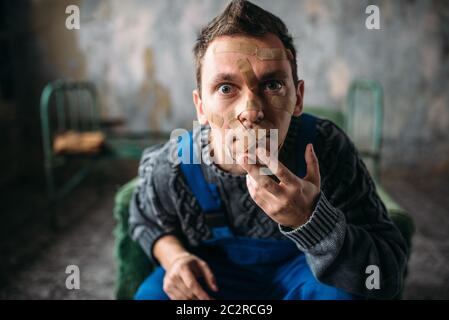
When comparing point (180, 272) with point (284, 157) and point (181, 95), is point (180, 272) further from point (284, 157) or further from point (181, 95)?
point (181, 95)

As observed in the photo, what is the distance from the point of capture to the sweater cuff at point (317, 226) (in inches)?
27.7

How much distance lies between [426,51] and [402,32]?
24cm

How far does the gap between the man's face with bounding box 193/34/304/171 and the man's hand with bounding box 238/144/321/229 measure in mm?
73

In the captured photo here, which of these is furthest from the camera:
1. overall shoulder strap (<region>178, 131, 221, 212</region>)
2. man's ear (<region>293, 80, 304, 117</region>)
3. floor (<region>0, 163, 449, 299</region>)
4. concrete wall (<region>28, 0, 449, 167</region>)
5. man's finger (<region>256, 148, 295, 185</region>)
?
concrete wall (<region>28, 0, 449, 167</region>)

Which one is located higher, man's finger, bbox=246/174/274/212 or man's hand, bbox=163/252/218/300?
man's finger, bbox=246/174/274/212

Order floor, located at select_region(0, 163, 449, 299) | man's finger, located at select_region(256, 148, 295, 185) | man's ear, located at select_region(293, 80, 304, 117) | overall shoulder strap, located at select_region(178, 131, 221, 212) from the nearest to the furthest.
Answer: man's finger, located at select_region(256, 148, 295, 185)
man's ear, located at select_region(293, 80, 304, 117)
overall shoulder strap, located at select_region(178, 131, 221, 212)
floor, located at select_region(0, 163, 449, 299)

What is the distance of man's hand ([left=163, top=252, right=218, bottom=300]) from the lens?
84 cm

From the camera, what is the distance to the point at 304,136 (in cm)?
89

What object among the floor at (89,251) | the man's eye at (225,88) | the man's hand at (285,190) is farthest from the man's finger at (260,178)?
the floor at (89,251)


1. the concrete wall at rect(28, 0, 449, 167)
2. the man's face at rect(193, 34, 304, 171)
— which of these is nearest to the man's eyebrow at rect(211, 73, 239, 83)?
the man's face at rect(193, 34, 304, 171)

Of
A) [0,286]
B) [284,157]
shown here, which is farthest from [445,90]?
[0,286]

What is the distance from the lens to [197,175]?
917 millimetres

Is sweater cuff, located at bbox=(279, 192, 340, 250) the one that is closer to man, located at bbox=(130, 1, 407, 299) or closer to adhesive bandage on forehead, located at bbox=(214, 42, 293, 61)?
man, located at bbox=(130, 1, 407, 299)

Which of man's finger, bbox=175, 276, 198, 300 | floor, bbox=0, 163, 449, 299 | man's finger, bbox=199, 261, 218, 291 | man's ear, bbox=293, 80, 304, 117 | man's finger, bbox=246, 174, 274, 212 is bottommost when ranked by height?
floor, bbox=0, 163, 449, 299
